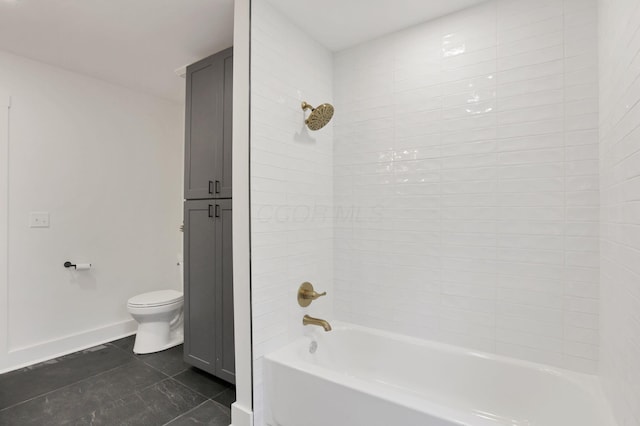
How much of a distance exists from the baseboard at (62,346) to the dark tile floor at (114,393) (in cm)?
8

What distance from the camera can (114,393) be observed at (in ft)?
6.76

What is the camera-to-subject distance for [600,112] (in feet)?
4.78

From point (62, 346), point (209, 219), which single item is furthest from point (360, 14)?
point (62, 346)

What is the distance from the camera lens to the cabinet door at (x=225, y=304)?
208 centimetres

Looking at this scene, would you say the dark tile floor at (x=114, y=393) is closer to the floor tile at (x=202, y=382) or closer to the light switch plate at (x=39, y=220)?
the floor tile at (x=202, y=382)

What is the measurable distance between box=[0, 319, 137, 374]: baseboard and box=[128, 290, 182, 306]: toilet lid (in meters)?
0.56

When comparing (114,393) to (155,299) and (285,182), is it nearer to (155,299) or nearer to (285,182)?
(155,299)

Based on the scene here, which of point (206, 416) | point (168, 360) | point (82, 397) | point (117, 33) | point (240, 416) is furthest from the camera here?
point (168, 360)

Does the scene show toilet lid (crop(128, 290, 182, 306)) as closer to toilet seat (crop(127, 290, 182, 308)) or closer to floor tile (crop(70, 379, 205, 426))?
toilet seat (crop(127, 290, 182, 308))

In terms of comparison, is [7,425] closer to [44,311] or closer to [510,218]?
[44,311]

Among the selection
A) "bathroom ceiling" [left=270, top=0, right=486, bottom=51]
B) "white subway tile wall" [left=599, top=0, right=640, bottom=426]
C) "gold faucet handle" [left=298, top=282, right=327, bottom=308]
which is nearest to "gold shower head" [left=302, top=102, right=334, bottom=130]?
"bathroom ceiling" [left=270, top=0, right=486, bottom=51]

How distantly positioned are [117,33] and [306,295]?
2.14 meters

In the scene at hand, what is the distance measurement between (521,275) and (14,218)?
345 cm

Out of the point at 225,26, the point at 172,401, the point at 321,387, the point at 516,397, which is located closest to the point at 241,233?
the point at 321,387
